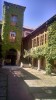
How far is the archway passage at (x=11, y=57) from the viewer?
3616 centimetres

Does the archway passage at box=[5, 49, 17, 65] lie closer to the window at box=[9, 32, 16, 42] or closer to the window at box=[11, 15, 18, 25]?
the window at box=[9, 32, 16, 42]

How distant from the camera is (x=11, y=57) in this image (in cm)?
3716

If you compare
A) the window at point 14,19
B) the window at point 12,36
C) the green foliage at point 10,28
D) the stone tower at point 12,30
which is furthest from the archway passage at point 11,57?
the window at point 14,19

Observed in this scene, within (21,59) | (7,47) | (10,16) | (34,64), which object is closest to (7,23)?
(10,16)

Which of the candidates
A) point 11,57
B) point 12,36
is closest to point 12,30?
point 12,36

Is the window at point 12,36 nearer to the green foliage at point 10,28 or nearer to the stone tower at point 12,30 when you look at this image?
the stone tower at point 12,30

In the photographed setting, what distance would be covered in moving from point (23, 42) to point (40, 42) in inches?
452

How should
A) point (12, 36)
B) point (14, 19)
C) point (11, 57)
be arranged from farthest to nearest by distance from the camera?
1. point (11, 57)
2. point (14, 19)
3. point (12, 36)

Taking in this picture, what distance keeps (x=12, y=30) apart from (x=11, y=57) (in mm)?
5315

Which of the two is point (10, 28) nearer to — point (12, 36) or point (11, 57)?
point (12, 36)

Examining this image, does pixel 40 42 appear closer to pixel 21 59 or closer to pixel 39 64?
pixel 39 64

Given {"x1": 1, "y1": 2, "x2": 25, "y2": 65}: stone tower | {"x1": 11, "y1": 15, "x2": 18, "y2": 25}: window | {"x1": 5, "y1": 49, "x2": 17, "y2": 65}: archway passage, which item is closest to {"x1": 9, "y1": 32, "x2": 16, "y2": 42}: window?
{"x1": 1, "y1": 2, "x2": 25, "y2": 65}: stone tower

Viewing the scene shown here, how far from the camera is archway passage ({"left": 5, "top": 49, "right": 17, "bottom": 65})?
36156 millimetres

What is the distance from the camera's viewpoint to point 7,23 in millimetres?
36031
